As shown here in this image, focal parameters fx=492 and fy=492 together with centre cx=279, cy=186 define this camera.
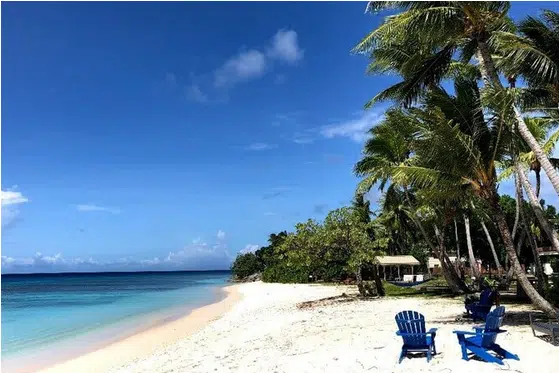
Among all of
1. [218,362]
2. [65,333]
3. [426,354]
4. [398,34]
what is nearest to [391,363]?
[426,354]

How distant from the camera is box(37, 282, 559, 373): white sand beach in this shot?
288 inches

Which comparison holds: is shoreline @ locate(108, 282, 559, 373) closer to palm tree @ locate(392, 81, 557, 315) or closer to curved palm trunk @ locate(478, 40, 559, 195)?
palm tree @ locate(392, 81, 557, 315)

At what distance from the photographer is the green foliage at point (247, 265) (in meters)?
65.2

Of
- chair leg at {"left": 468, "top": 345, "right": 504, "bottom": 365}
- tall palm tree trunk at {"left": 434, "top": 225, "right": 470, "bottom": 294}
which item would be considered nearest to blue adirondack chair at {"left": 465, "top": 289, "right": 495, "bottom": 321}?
chair leg at {"left": 468, "top": 345, "right": 504, "bottom": 365}

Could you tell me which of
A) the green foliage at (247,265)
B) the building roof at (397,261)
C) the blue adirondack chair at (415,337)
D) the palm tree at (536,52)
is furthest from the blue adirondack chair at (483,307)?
the green foliage at (247,265)

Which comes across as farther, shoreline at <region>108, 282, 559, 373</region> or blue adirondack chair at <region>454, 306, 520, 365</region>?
shoreline at <region>108, 282, 559, 373</region>

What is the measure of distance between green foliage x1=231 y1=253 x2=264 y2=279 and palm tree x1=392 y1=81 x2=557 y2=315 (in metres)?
54.6

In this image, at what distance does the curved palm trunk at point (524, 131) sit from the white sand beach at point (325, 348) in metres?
3.00

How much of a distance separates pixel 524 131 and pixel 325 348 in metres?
5.81

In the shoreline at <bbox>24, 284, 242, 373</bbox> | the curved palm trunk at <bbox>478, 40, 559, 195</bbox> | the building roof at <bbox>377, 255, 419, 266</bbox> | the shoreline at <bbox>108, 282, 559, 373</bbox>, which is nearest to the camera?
the shoreline at <bbox>108, 282, 559, 373</bbox>

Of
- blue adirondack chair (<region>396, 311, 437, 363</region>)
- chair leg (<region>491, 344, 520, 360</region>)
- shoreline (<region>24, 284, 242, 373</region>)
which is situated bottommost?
shoreline (<region>24, 284, 242, 373</region>)

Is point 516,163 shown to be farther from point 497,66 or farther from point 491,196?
point 497,66

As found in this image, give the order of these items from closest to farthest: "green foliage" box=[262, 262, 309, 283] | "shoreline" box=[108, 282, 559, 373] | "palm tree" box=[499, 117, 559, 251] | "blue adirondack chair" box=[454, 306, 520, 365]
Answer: "blue adirondack chair" box=[454, 306, 520, 365]
"shoreline" box=[108, 282, 559, 373]
"palm tree" box=[499, 117, 559, 251]
"green foliage" box=[262, 262, 309, 283]

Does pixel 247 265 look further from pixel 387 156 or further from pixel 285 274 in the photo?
pixel 387 156
